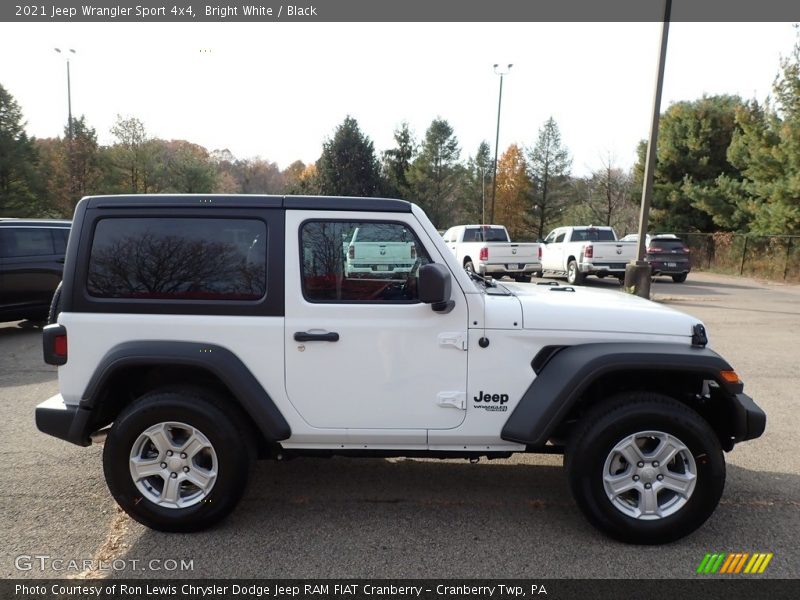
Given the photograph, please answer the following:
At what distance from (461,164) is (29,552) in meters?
50.7

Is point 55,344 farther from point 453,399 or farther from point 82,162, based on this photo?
point 82,162

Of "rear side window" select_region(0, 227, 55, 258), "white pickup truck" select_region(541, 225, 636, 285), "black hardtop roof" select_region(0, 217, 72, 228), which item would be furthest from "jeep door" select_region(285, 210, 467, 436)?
"white pickup truck" select_region(541, 225, 636, 285)

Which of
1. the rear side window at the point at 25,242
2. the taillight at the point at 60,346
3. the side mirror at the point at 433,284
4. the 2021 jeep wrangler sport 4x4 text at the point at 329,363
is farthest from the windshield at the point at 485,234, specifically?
the taillight at the point at 60,346

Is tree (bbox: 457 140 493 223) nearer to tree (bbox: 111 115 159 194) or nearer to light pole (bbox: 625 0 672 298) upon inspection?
tree (bbox: 111 115 159 194)

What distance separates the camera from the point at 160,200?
11.0 ft

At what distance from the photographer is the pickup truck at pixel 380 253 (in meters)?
3.35

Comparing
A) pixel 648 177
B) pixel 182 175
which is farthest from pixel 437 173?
pixel 648 177

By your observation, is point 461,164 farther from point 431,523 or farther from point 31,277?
point 431,523

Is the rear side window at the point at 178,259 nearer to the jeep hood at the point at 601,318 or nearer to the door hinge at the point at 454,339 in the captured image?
the door hinge at the point at 454,339

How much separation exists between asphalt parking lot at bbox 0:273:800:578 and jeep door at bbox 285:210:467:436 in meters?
0.63

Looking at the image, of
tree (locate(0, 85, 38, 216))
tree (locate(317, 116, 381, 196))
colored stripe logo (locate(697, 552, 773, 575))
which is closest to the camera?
colored stripe logo (locate(697, 552, 773, 575))

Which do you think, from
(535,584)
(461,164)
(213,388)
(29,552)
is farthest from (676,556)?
(461,164)

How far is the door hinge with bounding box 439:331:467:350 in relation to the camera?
323 cm

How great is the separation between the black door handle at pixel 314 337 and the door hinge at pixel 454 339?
2.03ft
